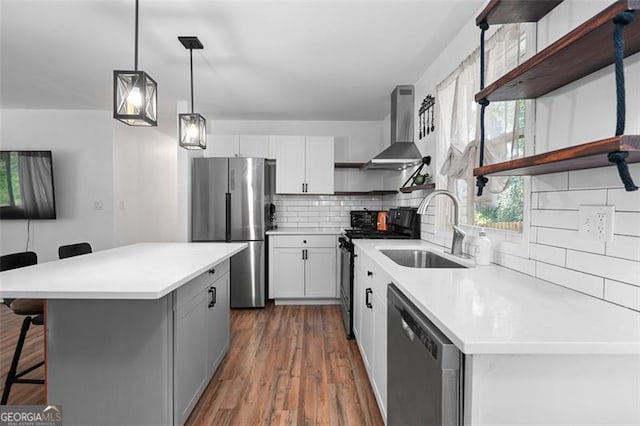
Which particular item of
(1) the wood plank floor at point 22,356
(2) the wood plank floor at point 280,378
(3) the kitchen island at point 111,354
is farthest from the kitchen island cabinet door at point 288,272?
(3) the kitchen island at point 111,354

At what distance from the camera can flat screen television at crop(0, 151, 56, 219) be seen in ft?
13.0

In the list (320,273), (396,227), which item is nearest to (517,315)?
(396,227)

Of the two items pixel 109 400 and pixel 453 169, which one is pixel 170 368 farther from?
pixel 453 169

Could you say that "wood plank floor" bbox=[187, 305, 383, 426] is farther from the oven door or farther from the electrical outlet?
the electrical outlet

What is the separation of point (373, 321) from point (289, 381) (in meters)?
0.79

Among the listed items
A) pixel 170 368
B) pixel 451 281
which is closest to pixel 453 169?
pixel 451 281

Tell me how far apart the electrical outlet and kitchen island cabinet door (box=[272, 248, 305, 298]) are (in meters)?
3.03

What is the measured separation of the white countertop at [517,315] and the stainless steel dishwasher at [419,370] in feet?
0.17

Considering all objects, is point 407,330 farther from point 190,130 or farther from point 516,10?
point 190,130

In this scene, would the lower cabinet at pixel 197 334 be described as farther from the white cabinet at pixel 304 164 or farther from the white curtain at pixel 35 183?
the white curtain at pixel 35 183

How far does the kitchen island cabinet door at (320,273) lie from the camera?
389 cm

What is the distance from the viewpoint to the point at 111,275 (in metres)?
1.52

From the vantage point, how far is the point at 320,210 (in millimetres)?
4453

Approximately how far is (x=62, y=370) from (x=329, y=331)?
2.13m
